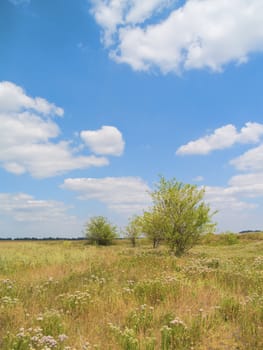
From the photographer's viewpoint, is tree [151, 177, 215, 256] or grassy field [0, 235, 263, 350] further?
tree [151, 177, 215, 256]

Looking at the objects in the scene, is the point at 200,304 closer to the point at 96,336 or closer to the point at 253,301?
the point at 253,301

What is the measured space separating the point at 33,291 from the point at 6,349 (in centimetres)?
361

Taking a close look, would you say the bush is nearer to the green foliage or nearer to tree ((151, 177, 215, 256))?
tree ((151, 177, 215, 256))

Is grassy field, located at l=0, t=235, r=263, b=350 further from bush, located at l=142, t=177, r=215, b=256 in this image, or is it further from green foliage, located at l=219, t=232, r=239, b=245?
green foliage, located at l=219, t=232, r=239, b=245

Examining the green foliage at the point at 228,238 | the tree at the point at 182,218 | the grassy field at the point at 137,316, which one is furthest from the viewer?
the green foliage at the point at 228,238

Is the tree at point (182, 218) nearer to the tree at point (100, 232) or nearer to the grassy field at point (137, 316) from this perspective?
the grassy field at point (137, 316)

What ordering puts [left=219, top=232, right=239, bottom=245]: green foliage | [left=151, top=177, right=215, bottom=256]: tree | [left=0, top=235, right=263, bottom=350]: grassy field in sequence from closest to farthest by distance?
[left=0, top=235, right=263, bottom=350]: grassy field < [left=151, top=177, right=215, bottom=256]: tree < [left=219, top=232, right=239, bottom=245]: green foliage

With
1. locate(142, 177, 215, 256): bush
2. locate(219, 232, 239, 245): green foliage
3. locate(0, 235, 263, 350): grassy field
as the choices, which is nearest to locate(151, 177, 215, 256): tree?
locate(142, 177, 215, 256): bush

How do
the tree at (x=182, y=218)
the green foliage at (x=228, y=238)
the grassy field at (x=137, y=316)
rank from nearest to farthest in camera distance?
the grassy field at (x=137, y=316) → the tree at (x=182, y=218) → the green foliage at (x=228, y=238)

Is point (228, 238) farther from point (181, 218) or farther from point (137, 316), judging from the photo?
point (137, 316)

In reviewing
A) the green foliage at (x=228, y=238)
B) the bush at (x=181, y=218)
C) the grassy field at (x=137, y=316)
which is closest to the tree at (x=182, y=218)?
the bush at (x=181, y=218)

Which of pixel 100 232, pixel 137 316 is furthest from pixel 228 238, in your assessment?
pixel 137 316

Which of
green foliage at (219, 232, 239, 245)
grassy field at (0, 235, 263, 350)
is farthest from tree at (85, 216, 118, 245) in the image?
grassy field at (0, 235, 263, 350)

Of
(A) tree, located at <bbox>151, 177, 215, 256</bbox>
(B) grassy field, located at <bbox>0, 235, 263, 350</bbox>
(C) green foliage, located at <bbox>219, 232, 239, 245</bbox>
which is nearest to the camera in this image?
(B) grassy field, located at <bbox>0, 235, 263, 350</bbox>
